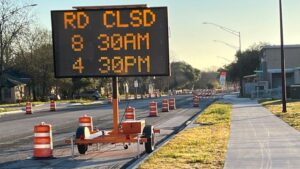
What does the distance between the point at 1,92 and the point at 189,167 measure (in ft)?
239

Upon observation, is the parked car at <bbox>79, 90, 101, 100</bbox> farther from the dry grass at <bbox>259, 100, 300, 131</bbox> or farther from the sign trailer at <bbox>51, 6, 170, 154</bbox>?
the sign trailer at <bbox>51, 6, 170, 154</bbox>

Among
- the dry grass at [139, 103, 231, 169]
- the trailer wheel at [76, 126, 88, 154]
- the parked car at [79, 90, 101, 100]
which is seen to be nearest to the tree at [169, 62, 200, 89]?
the parked car at [79, 90, 101, 100]

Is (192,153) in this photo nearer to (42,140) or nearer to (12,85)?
(42,140)

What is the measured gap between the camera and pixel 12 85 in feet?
262

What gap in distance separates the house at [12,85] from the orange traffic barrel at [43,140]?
63847mm

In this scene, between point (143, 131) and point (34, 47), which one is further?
point (34, 47)

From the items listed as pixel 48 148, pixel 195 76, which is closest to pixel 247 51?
pixel 195 76

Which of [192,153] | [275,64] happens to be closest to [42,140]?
[192,153]

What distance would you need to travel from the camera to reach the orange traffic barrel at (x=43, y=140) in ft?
47.2

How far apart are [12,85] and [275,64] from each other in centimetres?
3590

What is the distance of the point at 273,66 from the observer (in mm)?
79188

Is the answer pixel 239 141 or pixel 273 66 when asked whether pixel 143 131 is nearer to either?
pixel 239 141

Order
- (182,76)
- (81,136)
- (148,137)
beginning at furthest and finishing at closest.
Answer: (182,76)
(148,137)
(81,136)

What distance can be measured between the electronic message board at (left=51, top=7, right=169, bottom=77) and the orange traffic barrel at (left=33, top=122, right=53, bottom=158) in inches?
67.1
